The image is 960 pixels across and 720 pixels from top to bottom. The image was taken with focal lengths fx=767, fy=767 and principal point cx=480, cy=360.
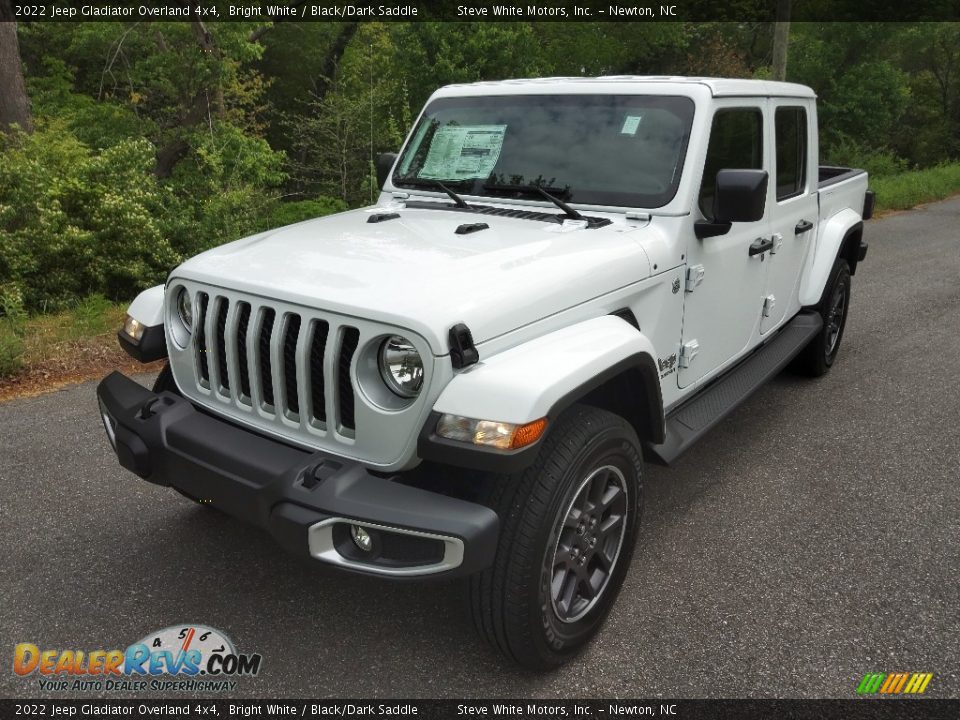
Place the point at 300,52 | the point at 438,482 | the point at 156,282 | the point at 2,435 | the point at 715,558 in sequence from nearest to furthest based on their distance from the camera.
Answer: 1. the point at 438,482
2. the point at 715,558
3. the point at 2,435
4. the point at 156,282
5. the point at 300,52

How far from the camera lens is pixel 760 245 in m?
3.88

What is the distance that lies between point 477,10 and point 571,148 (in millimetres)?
15726

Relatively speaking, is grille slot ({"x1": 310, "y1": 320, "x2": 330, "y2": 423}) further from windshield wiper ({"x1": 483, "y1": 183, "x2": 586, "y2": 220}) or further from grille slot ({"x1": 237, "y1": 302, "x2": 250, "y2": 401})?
windshield wiper ({"x1": 483, "y1": 183, "x2": 586, "y2": 220})

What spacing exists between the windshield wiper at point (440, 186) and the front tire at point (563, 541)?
143 cm

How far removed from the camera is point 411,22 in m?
17.7

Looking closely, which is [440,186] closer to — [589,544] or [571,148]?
[571,148]

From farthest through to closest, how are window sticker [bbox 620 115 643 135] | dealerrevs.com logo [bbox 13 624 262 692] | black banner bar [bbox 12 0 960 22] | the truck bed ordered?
black banner bar [bbox 12 0 960 22] → the truck bed → window sticker [bbox 620 115 643 135] → dealerrevs.com logo [bbox 13 624 262 692]

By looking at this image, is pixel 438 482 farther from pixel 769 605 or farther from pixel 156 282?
pixel 156 282

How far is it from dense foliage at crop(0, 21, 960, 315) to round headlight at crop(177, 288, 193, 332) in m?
4.46

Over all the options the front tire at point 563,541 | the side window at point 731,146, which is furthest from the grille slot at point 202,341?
the side window at point 731,146

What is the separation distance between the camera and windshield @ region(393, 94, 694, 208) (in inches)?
131

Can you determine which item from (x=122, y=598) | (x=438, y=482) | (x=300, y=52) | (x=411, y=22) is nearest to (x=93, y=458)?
(x=122, y=598)

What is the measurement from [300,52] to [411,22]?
24.3ft

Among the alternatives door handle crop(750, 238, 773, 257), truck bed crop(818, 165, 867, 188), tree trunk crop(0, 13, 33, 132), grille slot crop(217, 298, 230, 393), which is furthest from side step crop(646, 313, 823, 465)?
tree trunk crop(0, 13, 33, 132)
